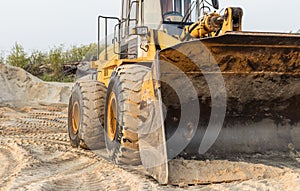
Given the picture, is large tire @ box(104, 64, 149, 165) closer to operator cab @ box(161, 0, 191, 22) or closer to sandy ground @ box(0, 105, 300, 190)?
sandy ground @ box(0, 105, 300, 190)

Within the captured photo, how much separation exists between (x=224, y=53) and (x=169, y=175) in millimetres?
1138

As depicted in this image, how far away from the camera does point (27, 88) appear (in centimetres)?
1568

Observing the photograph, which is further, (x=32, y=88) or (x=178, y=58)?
(x=32, y=88)

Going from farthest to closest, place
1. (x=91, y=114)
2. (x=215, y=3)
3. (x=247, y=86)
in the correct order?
(x=215, y=3)
(x=91, y=114)
(x=247, y=86)

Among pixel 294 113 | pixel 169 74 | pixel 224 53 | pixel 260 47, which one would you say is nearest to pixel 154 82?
pixel 169 74

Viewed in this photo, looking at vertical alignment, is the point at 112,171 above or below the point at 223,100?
below

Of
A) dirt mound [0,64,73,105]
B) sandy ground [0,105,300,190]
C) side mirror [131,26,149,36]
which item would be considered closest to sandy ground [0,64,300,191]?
sandy ground [0,105,300,190]

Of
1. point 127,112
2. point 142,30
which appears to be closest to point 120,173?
point 127,112

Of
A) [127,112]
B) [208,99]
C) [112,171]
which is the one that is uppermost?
[208,99]

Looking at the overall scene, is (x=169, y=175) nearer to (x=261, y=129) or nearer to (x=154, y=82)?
(x=154, y=82)

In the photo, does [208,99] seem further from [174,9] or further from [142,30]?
[174,9]

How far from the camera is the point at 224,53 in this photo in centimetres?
370

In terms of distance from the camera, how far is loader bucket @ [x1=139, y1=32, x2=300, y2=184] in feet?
11.8

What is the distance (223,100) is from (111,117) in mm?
1318
